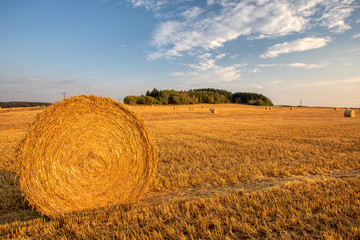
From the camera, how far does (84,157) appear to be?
3.95 meters

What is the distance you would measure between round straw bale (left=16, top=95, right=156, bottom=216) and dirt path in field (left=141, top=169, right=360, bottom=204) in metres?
0.39

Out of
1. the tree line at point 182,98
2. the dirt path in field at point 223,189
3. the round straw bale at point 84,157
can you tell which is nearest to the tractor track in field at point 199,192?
the dirt path in field at point 223,189

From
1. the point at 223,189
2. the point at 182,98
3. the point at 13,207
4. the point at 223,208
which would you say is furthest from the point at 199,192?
the point at 182,98

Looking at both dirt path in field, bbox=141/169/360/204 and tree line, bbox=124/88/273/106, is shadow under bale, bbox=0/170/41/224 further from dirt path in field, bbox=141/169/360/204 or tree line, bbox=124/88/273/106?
tree line, bbox=124/88/273/106

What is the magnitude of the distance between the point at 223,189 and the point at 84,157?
10.0ft

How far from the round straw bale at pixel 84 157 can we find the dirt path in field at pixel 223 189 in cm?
39

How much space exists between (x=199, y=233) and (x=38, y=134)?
131 inches

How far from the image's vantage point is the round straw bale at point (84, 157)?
354cm

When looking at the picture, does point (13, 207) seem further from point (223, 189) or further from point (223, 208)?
point (223, 189)

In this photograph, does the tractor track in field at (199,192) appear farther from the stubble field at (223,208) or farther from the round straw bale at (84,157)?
the round straw bale at (84,157)

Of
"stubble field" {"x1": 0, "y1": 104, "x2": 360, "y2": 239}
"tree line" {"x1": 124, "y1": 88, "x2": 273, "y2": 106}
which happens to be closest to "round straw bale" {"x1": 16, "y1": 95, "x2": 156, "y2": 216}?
"stubble field" {"x1": 0, "y1": 104, "x2": 360, "y2": 239}

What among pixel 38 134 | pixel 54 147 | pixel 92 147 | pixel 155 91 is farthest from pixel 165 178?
pixel 155 91

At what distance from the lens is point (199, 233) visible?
2.82 m

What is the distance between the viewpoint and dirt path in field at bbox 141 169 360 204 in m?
4.09
